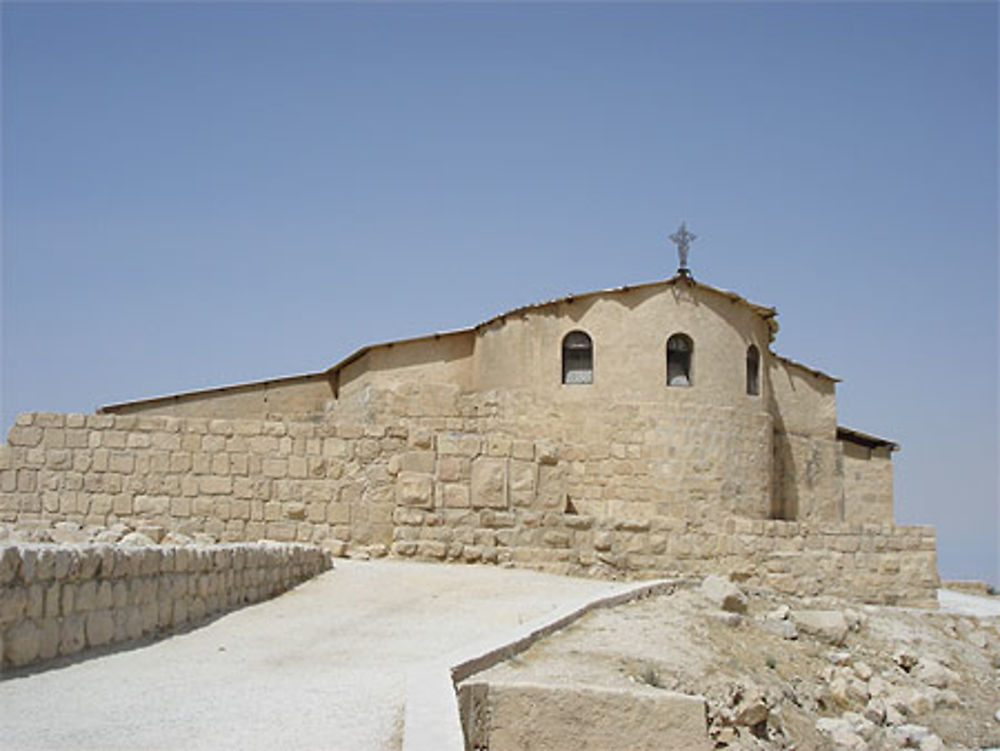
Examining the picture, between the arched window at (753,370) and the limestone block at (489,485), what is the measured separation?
8647 mm

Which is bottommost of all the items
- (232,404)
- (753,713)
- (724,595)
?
(753,713)

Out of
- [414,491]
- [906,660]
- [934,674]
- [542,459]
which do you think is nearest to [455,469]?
[414,491]

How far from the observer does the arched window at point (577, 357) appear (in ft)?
65.5

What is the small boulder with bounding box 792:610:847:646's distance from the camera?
1214 centimetres

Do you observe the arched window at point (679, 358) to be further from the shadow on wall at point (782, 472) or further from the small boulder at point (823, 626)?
the small boulder at point (823, 626)

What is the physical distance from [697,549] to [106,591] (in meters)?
8.86

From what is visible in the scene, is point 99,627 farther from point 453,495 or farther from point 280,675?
point 453,495

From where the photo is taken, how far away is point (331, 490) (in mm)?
14016

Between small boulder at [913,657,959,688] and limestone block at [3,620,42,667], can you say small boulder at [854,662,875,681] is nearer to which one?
small boulder at [913,657,959,688]

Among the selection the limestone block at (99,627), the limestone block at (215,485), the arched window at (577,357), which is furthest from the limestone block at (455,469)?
the limestone block at (99,627)

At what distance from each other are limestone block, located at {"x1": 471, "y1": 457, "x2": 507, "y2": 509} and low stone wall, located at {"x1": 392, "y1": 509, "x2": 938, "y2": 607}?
0.15 meters

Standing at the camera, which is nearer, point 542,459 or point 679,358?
point 542,459

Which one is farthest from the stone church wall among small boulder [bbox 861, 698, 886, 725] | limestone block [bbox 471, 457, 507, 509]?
small boulder [bbox 861, 698, 886, 725]

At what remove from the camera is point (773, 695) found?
359 inches
